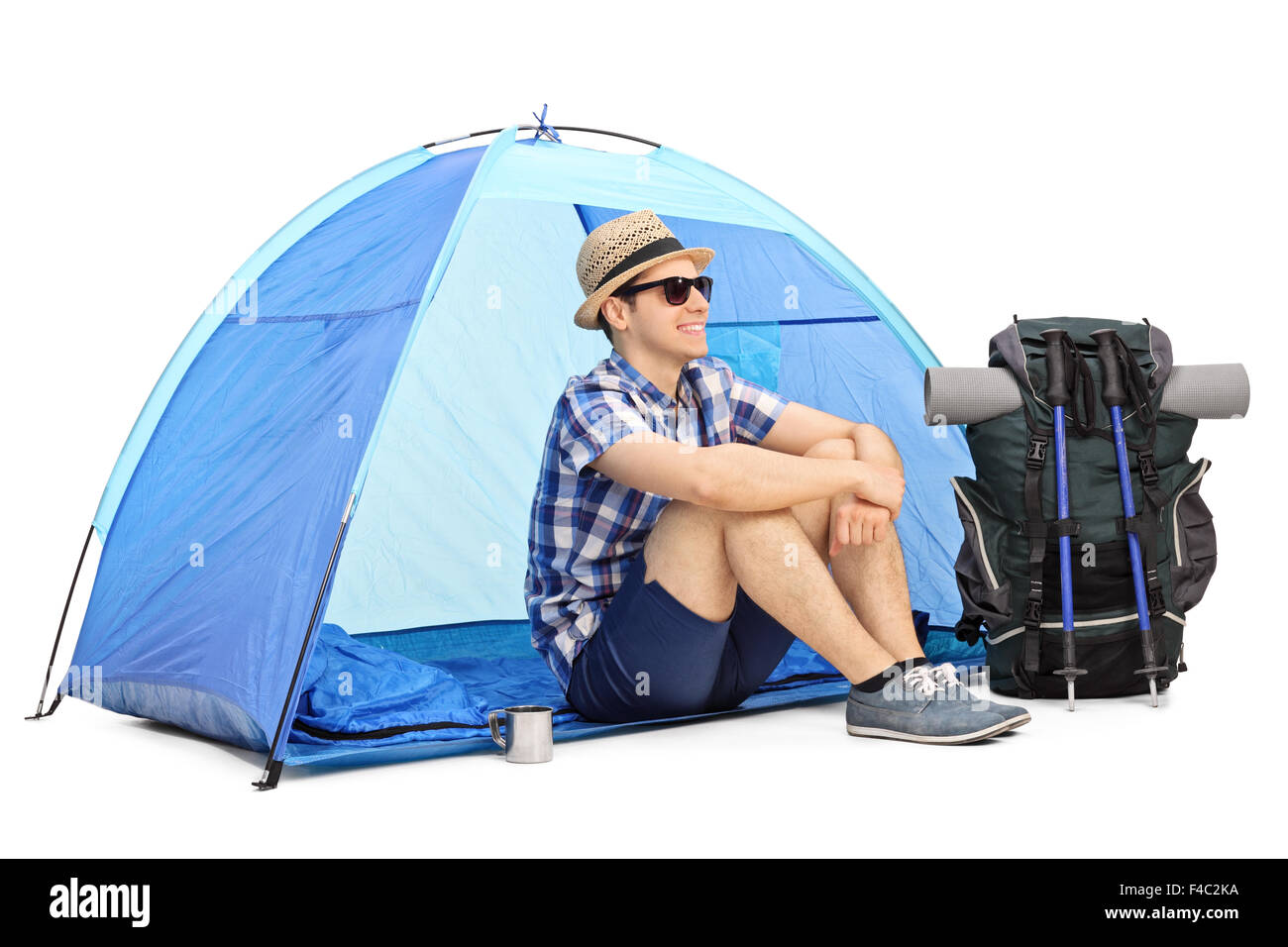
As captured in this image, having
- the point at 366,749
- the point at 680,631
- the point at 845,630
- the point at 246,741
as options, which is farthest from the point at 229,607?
the point at 845,630

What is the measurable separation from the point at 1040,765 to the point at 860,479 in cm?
67

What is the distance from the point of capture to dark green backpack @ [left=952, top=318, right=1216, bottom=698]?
3.59 meters

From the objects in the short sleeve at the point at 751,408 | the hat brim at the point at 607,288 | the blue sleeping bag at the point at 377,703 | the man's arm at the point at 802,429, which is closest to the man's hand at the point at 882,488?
the man's arm at the point at 802,429

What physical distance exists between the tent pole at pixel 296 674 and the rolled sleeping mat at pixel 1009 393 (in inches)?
55.3

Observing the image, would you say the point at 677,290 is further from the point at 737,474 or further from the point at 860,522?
the point at 860,522

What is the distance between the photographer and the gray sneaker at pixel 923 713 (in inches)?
126

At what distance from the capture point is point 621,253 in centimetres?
343

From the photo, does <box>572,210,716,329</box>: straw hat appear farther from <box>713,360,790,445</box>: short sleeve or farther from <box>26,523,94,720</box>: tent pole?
<box>26,523,94,720</box>: tent pole

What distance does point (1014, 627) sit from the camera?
3.64 m

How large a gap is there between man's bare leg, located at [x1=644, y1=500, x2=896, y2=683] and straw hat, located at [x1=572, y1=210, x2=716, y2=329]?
1.76 ft

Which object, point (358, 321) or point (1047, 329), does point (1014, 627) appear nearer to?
point (1047, 329)

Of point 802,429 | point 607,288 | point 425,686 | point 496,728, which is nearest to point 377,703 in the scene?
point 425,686

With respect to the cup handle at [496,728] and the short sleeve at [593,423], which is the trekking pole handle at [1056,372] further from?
the cup handle at [496,728]

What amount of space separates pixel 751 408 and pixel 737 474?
0.59 m
